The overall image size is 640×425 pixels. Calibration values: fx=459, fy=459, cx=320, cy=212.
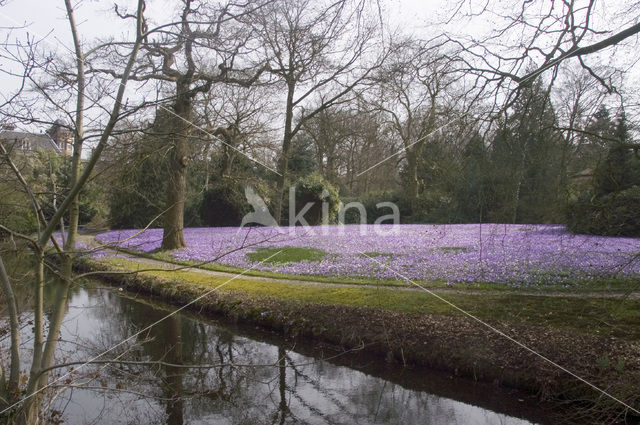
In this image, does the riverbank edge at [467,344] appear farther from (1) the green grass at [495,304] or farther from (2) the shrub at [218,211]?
(2) the shrub at [218,211]

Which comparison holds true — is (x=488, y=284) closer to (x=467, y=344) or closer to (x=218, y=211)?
(x=467, y=344)

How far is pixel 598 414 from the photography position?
181 inches

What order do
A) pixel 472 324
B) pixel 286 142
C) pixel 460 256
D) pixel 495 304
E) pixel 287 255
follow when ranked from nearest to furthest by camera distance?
pixel 472 324 → pixel 495 304 → pixel 460 256 → pixel 287 255 → pixel 286 142

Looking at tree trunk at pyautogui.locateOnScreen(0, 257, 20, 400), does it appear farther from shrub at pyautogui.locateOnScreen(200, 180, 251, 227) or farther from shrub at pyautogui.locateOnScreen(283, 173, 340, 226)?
shrub at pyautogui.locateOnScreen(200, 180, 251, 227)

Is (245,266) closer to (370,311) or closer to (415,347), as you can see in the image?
(370,311)

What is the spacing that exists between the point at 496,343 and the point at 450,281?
3.18 meters

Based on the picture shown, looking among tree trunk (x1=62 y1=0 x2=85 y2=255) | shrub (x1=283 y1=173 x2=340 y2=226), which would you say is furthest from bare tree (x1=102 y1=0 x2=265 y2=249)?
shrub (x1=283 y1=173 x2=340 y2=226)

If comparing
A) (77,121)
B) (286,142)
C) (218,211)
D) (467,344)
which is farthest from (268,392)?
(218,211)

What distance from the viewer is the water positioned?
4.88 meters

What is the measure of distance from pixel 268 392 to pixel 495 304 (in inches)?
155

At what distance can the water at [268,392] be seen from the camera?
4.88 m

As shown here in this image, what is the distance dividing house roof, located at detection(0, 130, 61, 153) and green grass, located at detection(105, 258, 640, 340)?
177cm

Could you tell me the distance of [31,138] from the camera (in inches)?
151

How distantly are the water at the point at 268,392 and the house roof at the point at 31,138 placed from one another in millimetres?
1292
